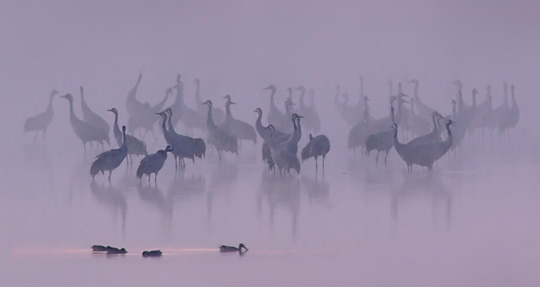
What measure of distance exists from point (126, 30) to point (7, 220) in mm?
11554

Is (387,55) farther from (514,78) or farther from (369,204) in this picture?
(369,204)

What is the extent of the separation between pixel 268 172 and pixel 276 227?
2867mm

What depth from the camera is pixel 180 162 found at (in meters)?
9.67

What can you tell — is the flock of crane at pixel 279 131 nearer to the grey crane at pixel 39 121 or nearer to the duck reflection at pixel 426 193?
the grey crane at pixel 39 121

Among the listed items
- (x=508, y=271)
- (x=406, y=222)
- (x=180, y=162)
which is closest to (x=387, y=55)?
(x=180, y=162)

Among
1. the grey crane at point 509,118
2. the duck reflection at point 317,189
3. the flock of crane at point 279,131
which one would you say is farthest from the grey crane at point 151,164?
the grey crane at point 509,118

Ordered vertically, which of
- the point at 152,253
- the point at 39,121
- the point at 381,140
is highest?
the point at 39,121

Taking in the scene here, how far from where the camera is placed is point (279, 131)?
10422 millimetres

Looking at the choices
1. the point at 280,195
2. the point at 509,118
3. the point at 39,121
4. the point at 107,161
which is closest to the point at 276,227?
the point at 280,195

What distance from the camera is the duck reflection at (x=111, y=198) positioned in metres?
7.04

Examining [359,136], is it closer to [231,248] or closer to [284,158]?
[284,158]

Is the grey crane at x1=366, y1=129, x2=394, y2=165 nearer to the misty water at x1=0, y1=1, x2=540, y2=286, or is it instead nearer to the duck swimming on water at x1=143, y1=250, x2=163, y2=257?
the misty water at x1=0, y1=1, x2=540, y2=286

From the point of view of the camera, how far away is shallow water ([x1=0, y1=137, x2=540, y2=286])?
545cm

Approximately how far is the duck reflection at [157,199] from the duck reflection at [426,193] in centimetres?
142
